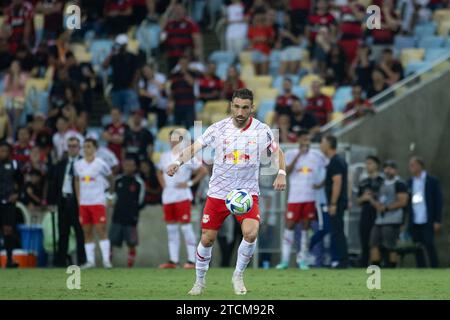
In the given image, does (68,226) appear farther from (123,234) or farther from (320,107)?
(320,107)

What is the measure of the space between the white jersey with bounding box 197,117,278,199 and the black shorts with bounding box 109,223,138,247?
9114mm

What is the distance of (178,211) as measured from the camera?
2420 cm

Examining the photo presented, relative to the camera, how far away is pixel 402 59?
28.9m

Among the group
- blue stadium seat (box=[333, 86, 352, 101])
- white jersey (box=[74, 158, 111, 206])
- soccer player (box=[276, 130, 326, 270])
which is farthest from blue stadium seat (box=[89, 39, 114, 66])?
soccer player (box=[276, 130, 326, 270])

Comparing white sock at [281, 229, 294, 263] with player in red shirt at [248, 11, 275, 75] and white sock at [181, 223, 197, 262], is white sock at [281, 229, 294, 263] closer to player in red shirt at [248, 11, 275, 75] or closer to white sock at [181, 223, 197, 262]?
white sock at [181, 223, 197, 262]

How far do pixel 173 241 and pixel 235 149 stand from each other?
8.42 meters

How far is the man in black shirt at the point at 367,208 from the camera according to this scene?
2441 centimetres

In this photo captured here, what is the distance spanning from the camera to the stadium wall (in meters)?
26.8

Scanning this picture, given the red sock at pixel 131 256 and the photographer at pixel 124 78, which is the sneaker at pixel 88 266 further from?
the photographer at pixel 124 78

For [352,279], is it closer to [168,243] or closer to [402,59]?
[168,243]

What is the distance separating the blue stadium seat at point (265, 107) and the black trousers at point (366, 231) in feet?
15.9

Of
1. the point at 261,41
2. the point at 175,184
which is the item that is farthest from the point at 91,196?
the point at 261,41
